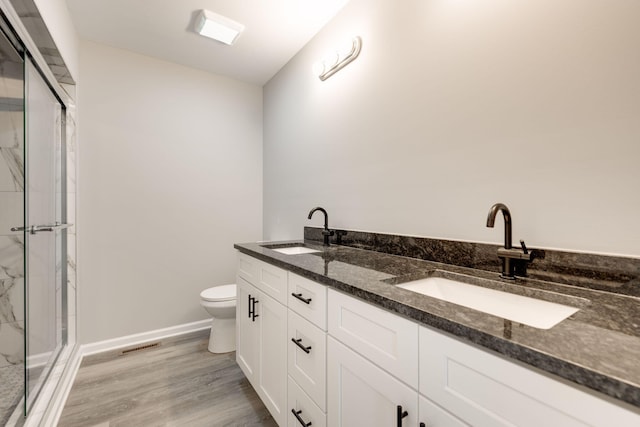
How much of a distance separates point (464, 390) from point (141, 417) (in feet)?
5.70

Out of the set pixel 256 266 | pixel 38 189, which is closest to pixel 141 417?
Result: pixel 256 266

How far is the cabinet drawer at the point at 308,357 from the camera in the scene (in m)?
1.05

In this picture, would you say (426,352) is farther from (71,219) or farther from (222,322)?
(71,219)

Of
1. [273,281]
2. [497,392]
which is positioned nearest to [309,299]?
[273,281]

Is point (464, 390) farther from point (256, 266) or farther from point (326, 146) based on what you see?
point (326, 146)

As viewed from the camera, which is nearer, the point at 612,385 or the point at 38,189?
the point at 612,385

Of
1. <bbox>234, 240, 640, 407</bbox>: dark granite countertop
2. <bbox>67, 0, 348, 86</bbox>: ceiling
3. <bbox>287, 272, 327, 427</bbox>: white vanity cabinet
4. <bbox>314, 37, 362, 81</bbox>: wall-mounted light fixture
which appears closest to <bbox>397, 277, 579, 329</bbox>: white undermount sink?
<bbox>234, 240, 640, 407</bbox>: dark granite countertop

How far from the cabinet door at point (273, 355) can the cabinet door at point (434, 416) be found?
73 centimetres

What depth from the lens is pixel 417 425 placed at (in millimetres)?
701

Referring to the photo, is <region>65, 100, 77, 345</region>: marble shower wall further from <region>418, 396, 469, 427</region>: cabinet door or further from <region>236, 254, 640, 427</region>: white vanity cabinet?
<region>418, 396, 469, 427</region>: cabinet door

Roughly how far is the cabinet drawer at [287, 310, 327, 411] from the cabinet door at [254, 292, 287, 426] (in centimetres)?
8

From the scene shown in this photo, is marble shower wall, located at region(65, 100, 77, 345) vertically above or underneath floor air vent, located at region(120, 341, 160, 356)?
above

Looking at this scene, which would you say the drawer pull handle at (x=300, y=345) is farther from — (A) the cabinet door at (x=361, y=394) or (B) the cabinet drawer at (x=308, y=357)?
(A) the cabinet door at (x=361, y=394)

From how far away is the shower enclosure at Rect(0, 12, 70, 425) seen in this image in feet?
5.07
